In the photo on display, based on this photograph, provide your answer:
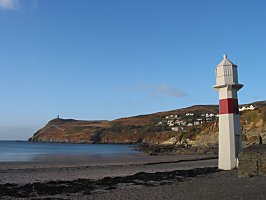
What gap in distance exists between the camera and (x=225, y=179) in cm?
1422

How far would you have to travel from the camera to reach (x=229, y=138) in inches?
659

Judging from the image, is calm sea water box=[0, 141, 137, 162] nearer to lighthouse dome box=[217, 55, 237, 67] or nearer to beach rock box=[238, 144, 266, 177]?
lighthouse dome box=[217, 55, 237, 67]

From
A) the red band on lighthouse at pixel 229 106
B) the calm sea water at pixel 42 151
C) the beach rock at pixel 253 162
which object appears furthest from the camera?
the calm sea water at pixel 42 151

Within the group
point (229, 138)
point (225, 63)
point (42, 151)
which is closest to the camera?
point (229, 138)

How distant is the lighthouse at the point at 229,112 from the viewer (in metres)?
16.7

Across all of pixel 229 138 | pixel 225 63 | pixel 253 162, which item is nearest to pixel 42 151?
pixel 229 138

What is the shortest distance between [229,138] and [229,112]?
124 centimetres

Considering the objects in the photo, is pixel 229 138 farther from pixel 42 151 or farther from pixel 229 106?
pixel 42 151

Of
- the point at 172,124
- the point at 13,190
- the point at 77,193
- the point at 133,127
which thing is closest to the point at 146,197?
the point at 77,193

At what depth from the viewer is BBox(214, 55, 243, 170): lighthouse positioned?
656 inches

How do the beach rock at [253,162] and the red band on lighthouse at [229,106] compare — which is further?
the red band on lighthouse at [229,106]

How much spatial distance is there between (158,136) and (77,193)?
129 m

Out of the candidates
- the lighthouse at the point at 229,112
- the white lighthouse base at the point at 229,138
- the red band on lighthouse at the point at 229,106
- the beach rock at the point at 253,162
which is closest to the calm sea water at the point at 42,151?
the white lighthouse base at the point at 229,138

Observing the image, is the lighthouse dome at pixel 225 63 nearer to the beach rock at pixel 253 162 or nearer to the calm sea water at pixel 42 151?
the beach rock at pixel 253 162
